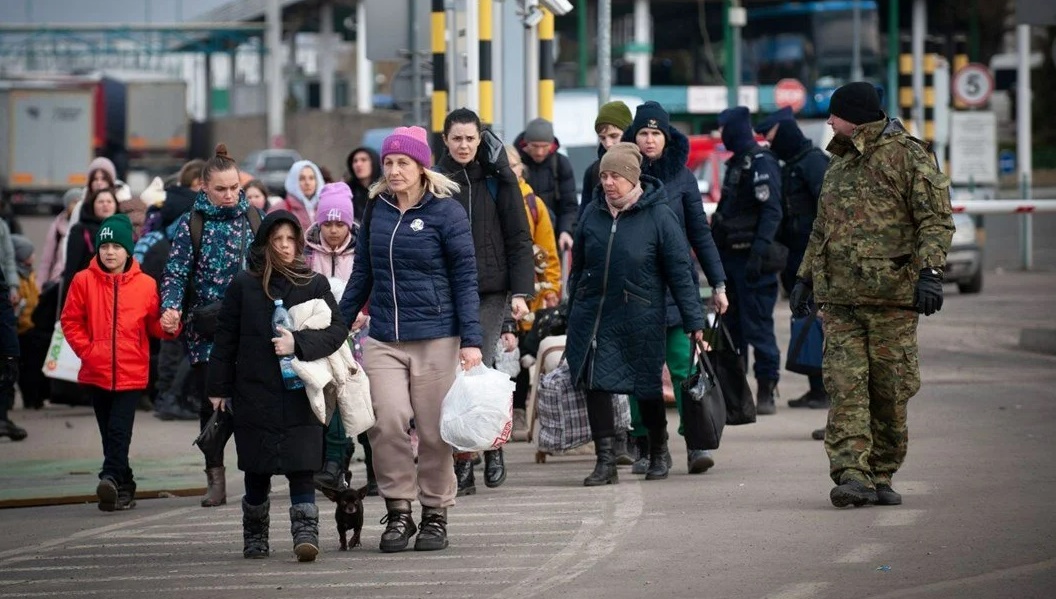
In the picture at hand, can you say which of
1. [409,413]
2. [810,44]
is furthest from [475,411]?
[810,44]

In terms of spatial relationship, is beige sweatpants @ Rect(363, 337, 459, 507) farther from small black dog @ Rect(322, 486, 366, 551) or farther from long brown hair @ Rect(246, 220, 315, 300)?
long brown hair @ Rect(246, 220, 315, 300)

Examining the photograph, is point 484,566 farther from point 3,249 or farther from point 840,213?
point 3,249

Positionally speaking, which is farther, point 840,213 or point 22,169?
point 22,169

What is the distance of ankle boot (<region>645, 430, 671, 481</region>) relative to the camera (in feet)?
34.6

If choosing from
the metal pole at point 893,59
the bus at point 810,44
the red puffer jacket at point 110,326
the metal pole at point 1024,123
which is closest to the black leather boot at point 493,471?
the red puffer jacket at point 110,326

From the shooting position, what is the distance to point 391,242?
332 inches

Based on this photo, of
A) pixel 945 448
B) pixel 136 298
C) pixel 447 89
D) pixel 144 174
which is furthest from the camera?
pixel 144 174

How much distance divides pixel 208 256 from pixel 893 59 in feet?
167

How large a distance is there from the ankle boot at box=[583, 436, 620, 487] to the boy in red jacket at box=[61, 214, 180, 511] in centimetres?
233

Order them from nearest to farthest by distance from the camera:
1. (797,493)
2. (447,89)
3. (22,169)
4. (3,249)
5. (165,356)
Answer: (797,493) < (3,249) < (165,356) < (447,89) < (22,169)

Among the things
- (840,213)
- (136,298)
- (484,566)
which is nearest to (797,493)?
(840,213)

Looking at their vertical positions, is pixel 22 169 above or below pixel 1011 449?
above

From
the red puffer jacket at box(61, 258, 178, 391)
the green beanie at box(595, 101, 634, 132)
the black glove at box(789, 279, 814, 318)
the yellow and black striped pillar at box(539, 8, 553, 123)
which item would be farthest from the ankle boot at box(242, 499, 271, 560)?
the yellow and black striped pillar at box(539, 8, 553, 123)

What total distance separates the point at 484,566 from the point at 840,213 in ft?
8.23
